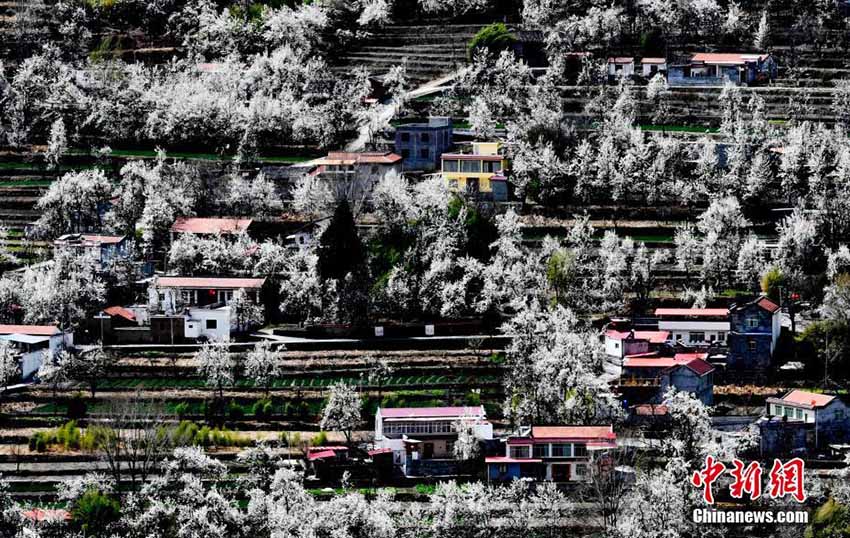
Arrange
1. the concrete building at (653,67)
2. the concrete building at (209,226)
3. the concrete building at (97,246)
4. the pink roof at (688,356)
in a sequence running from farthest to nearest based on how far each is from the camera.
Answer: the concrete building at (653,67) < the concrete building at (209,226) < the concrete building at (97,246) < the pink roof at (688,356)

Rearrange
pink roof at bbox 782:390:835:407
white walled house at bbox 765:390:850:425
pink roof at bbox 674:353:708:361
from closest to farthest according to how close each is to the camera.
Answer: white walled house at bbox 765:390:850:425 → pink roof at bbox 782:390:835:407 → pink roof at bbox 674:353:708:361

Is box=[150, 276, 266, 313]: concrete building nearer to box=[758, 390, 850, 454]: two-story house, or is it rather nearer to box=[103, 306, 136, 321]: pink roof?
box=[103, 306, 136, 321]: pink roof

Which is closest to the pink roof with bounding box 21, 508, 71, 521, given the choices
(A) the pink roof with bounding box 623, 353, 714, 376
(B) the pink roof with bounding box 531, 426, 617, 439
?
(B) the pink roof with bounding box 531, 426, 617, 439

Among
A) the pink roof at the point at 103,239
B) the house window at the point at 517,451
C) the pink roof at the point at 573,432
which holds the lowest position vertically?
the house window at the point at 517,451

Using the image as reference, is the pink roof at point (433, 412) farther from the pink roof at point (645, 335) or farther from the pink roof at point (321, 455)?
the pink roof at point (645, 335)

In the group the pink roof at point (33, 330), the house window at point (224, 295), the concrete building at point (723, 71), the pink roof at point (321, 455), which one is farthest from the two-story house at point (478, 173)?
the pink roof at point (321, 455)
